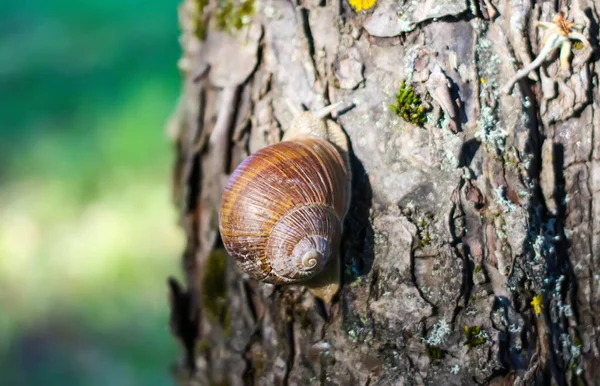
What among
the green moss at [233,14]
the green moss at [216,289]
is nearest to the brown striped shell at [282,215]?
the green moss at [216,289]

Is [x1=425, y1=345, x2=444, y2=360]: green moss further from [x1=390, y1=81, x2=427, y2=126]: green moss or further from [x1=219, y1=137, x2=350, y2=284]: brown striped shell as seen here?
[x1=390, y1=81, x2=427, y2=126]: green moss

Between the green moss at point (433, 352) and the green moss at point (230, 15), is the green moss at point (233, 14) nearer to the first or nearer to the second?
the green moss at point (230, 15)

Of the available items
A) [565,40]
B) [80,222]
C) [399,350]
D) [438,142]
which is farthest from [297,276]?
[80,222]

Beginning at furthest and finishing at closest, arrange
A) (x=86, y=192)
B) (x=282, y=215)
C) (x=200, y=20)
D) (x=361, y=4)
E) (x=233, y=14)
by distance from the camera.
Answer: (x=86, y=192)
(x=200, y=20)
(x=233, y=14)
(x=361, y=4)
(x=282, y=215)

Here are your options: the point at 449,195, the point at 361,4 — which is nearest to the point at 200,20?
the point at 361,4

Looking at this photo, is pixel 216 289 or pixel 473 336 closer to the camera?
pixel 473 336

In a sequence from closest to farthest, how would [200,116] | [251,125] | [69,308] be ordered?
[251,125], [200,116], [69,308]

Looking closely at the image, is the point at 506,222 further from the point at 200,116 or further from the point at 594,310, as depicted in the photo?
the point at 200,116

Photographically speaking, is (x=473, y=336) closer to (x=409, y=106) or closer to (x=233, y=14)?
(x=409, y=106)
